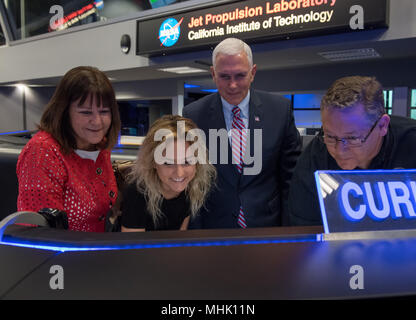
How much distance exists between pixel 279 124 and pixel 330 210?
0.98 meters

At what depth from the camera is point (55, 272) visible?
1.80 feet

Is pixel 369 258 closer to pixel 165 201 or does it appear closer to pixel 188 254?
pixel 188 254

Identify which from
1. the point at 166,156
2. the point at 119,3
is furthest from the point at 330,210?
the point at 119,3

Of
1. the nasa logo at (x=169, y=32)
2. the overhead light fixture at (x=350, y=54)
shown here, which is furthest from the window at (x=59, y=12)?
the overhead light fixture at (x=350, y=54)

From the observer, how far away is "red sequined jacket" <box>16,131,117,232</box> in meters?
1.06

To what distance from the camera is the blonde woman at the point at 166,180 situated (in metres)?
1.34

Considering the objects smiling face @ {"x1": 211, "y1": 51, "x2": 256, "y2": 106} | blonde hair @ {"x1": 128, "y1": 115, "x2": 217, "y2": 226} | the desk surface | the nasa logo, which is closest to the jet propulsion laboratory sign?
the nasa logo

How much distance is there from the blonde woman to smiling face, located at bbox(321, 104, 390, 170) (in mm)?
526

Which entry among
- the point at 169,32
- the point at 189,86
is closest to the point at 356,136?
the point at 169,32

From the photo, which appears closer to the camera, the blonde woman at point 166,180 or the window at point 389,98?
the blonde woman at point 166,180

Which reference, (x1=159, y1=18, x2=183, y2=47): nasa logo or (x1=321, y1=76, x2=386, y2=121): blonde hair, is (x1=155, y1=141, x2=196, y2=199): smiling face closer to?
(x1=321, y1=76, x2=386, y2=121): blonde hair

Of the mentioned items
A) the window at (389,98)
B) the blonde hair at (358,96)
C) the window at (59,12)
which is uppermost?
the window at (59,12)

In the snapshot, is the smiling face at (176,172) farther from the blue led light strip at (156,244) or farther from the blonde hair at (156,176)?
the blue led light strip at (156,244)

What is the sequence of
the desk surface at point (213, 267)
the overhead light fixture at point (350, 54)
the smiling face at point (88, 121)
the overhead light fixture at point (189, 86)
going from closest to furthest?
the desk surface at point (213, 267) → the smiling face at point (88, 121) → the overhead light fixture at point (350, 54) → the overhead light fixture at point (189, 86)
